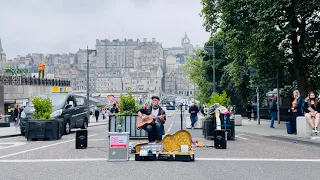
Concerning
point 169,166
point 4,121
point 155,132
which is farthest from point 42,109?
point 4,121

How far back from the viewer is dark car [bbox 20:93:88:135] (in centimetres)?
2288

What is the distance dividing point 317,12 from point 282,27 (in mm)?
2288

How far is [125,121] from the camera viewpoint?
18.4 meters

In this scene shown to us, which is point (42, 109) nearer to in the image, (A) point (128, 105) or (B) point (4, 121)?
(A) point (128, 105)

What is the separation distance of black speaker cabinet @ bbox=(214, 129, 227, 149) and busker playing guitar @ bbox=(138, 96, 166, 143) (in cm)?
199

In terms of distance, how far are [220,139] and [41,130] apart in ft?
27.0

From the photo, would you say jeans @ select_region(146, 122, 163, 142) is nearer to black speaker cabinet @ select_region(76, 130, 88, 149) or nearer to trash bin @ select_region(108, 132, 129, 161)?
trash bin @ select_region(108, 132, 129, 161)

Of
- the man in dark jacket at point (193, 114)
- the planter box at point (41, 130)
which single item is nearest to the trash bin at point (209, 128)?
the planter box at point (41, 130)

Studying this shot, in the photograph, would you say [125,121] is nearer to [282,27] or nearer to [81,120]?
[81,120]

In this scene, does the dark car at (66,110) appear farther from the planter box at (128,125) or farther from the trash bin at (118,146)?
the trash bin at (118,146)

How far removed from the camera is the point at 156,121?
44.5 feet

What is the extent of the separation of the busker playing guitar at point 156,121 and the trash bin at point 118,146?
63.7 inches

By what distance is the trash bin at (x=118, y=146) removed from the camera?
38.6ft

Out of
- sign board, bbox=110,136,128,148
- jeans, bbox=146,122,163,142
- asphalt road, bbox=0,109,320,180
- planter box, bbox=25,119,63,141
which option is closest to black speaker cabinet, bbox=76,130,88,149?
asphalt road, bbox=0,109,320,180
